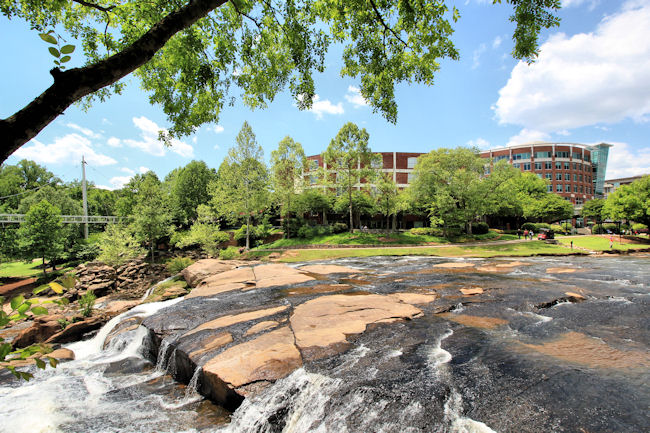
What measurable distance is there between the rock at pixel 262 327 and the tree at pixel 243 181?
29.7 meters

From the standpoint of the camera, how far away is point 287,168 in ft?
139

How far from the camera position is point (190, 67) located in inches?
225

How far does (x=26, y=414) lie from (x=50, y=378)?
179 cm

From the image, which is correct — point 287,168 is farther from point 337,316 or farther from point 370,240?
point 337,316

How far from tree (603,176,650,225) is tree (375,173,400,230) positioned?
24363mm

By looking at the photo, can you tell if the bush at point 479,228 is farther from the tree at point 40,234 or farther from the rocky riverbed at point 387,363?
the tree at point 40,234

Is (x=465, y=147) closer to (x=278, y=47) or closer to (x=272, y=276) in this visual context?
(x=272, y=276)

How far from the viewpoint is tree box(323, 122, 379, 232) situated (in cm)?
3909

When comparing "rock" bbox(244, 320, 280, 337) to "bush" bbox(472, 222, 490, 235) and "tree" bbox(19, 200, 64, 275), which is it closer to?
"tree" bbox(19, 200, 64, 275)

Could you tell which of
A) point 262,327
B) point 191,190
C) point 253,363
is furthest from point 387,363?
point 191,190

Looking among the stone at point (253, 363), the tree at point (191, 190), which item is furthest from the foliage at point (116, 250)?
the stone at point (253, 363)

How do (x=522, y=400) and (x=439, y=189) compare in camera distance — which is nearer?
(x=522, y=400)

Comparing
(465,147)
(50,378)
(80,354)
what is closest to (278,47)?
(50,378)

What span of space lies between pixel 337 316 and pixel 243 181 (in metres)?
31.2
